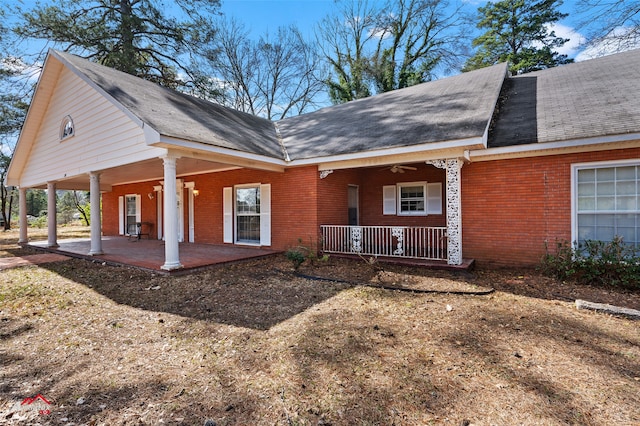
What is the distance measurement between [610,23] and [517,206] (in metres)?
6.33

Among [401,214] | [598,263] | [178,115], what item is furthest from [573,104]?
[178,115]

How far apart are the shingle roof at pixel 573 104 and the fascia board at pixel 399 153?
101 centimetres

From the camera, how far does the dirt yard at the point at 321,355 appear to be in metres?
2.57

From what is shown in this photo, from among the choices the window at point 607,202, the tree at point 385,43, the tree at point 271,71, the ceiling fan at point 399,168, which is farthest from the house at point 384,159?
the tree at point 271,71

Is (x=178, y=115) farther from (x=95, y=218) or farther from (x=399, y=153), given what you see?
(x=399, y=153)

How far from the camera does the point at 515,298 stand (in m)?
5.44

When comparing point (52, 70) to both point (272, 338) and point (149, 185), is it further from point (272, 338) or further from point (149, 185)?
point (272, 338)

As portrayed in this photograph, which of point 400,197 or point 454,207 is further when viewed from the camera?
point 400,197

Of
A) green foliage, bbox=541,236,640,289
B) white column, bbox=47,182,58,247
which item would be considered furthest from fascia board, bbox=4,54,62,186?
green foliage, bbox=541,236,640,289

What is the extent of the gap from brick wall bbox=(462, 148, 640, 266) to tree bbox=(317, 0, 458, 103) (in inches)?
757

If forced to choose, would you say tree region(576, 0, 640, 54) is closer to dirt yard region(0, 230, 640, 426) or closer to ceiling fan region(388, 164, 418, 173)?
ceiling fan region(388, 164, 418, 173)

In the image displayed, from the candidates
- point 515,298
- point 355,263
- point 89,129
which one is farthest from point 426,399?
point 89,129

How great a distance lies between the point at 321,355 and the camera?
3490mm

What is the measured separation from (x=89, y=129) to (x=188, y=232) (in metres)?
5.08
